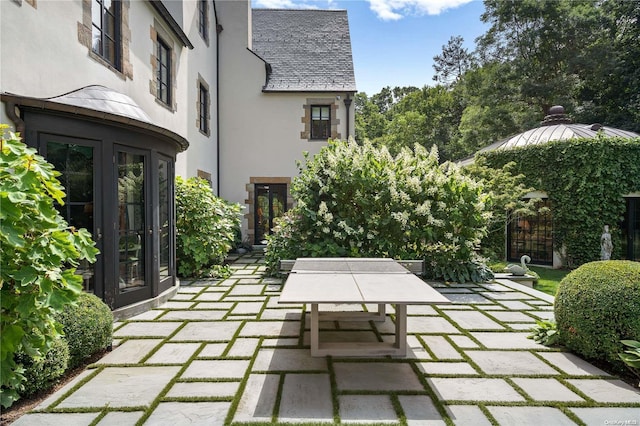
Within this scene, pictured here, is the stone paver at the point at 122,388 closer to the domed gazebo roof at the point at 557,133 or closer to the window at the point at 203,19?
the window at the point at 203,19

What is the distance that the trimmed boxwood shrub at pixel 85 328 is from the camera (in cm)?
305

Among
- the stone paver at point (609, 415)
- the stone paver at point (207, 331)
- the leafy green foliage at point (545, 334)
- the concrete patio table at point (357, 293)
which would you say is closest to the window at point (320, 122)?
the concrete patio table at point (357, 293)

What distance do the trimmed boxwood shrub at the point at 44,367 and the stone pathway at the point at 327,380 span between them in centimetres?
14

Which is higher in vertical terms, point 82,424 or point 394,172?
point 394,172

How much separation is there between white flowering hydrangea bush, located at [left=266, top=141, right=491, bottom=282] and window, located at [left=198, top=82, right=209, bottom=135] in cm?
488

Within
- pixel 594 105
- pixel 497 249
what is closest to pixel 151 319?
pixel 497 249

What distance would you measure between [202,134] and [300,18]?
23.4ft

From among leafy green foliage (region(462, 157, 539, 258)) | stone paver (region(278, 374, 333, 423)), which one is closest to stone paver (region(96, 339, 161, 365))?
stone paver (region(278, 374, 333, 423))

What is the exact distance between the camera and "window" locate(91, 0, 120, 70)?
195 inches

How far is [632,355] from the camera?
289cm

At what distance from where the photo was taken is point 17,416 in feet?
7.79

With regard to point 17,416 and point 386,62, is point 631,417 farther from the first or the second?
point 386,62

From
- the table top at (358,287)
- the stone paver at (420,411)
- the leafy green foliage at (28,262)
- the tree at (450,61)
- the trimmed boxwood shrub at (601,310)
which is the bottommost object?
the stone paver at (420,411)

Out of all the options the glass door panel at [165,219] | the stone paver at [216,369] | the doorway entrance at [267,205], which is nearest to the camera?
the stone paver at [216,369]
